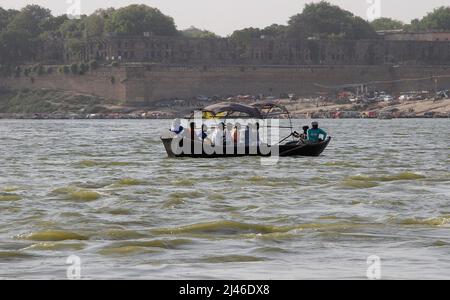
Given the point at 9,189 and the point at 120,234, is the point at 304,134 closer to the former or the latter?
the point at 9,189

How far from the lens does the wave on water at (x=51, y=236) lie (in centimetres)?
1555

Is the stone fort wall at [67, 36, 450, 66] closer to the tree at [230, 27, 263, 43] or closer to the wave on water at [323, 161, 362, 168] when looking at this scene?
the tree at [230, 27, 263, 43]

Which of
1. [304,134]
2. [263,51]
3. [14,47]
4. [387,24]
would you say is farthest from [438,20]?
[304,134]

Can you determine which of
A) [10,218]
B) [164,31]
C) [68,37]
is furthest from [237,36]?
[10,218]

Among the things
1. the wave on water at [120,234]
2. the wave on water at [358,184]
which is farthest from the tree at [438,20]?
the wave on water at [120,234]

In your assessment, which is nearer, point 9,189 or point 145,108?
point 9,189

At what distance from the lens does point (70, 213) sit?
18188 millimetres

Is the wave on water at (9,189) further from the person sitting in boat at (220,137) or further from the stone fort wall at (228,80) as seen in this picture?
the stone fort wall at (228,80)

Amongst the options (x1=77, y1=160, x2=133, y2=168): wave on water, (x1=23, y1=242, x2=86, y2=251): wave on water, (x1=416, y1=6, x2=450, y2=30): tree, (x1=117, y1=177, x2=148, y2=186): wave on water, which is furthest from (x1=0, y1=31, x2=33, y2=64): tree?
(x1=23, y1=242, x2=86, y2=251): wave on water

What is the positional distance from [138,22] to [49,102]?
685 inches

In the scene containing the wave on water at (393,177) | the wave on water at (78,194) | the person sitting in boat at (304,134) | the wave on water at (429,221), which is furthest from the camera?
the person sitting in boat at (304,134)

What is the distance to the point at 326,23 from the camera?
141500 mm

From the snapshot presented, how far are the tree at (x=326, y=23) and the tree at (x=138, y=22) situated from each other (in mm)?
14292

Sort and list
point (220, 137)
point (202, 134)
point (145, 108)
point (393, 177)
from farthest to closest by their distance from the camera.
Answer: point (145, 108) < point (220, 137) < point (202, 134) < point (393, 177)
